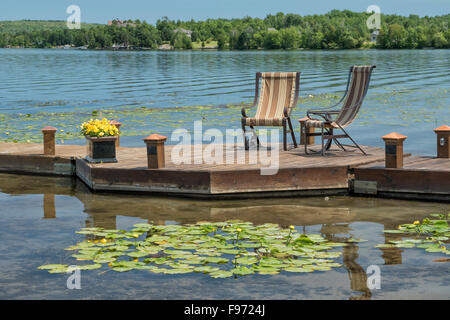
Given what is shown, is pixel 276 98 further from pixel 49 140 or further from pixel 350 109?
pixel 49 140

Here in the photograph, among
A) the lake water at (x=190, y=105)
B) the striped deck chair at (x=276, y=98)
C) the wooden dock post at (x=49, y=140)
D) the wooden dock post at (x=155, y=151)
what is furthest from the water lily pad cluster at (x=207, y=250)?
the lake water at (x=190, y=105)

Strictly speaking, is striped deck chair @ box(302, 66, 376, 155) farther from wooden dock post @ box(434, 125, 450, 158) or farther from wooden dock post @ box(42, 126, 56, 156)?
wooden dock post @ box(42, 126, 56, 156)

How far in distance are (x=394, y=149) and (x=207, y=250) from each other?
3.28m

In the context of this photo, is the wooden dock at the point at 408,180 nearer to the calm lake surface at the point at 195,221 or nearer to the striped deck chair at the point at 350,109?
the calm lake surface at the point at 195,221

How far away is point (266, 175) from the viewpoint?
8.60 meters

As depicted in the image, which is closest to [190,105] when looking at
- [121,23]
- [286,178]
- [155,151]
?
[155,151]

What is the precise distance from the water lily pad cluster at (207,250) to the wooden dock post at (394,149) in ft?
6.77

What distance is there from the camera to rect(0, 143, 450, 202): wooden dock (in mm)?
8344

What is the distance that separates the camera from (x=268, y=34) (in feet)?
495

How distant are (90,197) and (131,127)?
9179 millimetres

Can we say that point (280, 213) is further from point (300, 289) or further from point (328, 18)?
point (328, 18)

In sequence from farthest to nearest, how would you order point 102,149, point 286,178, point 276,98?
1. point 276,98
2. point 102,149
3. point 286,178

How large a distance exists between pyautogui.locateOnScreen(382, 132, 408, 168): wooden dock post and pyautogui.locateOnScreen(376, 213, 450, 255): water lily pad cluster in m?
1.20

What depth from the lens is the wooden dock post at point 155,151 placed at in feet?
28.5
